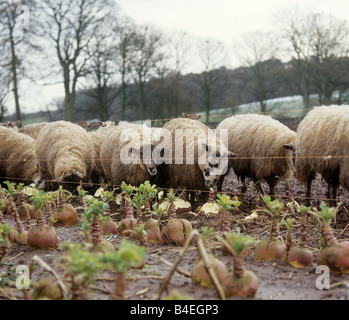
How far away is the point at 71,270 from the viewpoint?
2953 mm

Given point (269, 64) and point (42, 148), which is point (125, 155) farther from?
point (269, 64)

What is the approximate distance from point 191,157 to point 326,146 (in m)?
2.66

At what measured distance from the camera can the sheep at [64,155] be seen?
8.95 meters

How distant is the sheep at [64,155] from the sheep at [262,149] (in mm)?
3351

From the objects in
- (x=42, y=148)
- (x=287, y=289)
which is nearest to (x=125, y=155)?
(x=42, y=148)

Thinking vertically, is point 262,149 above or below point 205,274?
above

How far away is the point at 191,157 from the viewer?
8.06 m

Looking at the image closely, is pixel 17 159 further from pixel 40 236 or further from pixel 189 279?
pixel 189 279

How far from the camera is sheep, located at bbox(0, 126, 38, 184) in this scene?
460 inches

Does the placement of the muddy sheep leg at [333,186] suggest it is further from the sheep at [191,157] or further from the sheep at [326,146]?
the sheep at [191,157]

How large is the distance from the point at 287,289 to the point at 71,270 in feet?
6.92

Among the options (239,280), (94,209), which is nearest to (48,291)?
(94,209)

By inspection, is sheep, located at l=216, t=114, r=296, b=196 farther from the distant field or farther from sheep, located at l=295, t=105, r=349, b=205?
the distant field
